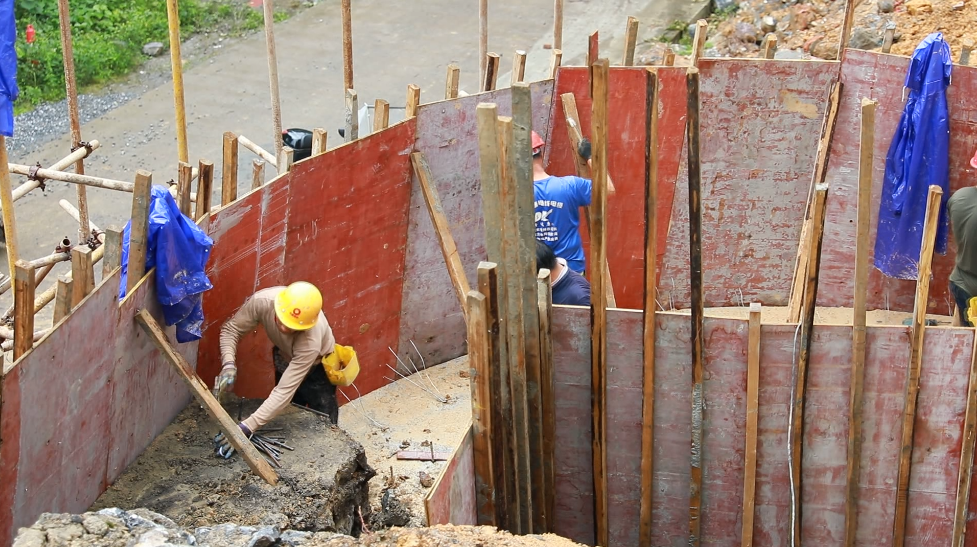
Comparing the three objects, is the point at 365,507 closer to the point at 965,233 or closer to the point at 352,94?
the point at 352,94

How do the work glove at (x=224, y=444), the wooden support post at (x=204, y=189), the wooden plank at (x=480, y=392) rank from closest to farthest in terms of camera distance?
the wooden plank at (x=480, y=392) < the work glove at (x=224, y=444) < the wooden support post at (x=204, y=189)

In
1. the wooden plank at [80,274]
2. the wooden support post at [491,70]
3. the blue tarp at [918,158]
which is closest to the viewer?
the wooden plank at [80,274]

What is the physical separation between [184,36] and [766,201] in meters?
9.22

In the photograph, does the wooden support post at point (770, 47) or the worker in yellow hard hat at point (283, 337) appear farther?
the wooden support post at point (770, 47)

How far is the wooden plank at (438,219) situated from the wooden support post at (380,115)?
32cm

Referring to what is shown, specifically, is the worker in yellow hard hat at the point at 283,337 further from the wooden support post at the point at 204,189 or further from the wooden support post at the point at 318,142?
the wooden support post at the point at 318,142

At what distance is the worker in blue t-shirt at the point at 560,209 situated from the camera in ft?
25.3

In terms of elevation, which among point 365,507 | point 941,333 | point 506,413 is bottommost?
point 365,507

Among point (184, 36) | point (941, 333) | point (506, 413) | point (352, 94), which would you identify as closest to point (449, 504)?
point (506, 413)

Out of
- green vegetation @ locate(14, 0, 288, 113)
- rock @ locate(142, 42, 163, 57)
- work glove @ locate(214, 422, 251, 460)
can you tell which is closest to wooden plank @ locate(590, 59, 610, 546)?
work glove @ locate(214, 422, 251, 460)

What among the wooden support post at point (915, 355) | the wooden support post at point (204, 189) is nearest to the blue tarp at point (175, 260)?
the wooden support post at point (204, 189)

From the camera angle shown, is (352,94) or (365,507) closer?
(365,507)

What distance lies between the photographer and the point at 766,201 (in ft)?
30.4

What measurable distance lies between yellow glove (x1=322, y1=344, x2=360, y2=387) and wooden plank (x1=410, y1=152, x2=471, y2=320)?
89cm
